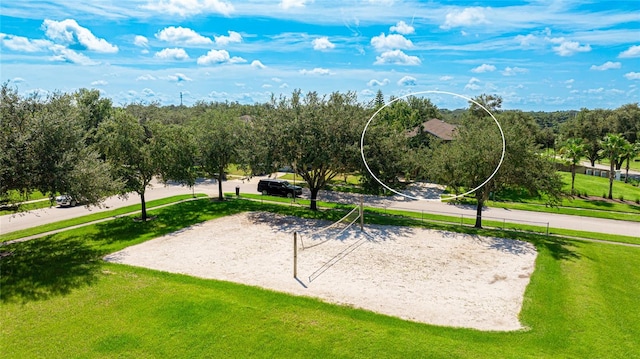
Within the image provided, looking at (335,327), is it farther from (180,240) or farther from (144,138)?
(144,138)

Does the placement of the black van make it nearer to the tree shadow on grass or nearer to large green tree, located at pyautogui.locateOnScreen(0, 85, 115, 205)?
the tree shadow on grass

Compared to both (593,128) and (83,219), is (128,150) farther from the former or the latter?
(593,128)

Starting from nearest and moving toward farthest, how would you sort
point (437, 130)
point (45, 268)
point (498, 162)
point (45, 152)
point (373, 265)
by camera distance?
point (45, 152) < point (45, 268) < point (373, 265) < point (498, 162) < point (437, 130)

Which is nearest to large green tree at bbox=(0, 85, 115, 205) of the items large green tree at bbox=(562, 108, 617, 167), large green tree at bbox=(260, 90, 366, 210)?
large green tree at bbox=(260, 90, 366, 210)

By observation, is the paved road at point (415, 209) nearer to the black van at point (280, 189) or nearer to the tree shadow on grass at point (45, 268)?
the black van at point (280, 189)

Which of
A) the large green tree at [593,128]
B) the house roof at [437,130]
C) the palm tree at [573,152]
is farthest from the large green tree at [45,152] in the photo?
the large green tree at [593,128]

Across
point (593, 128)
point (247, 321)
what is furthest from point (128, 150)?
point (593, 128)
